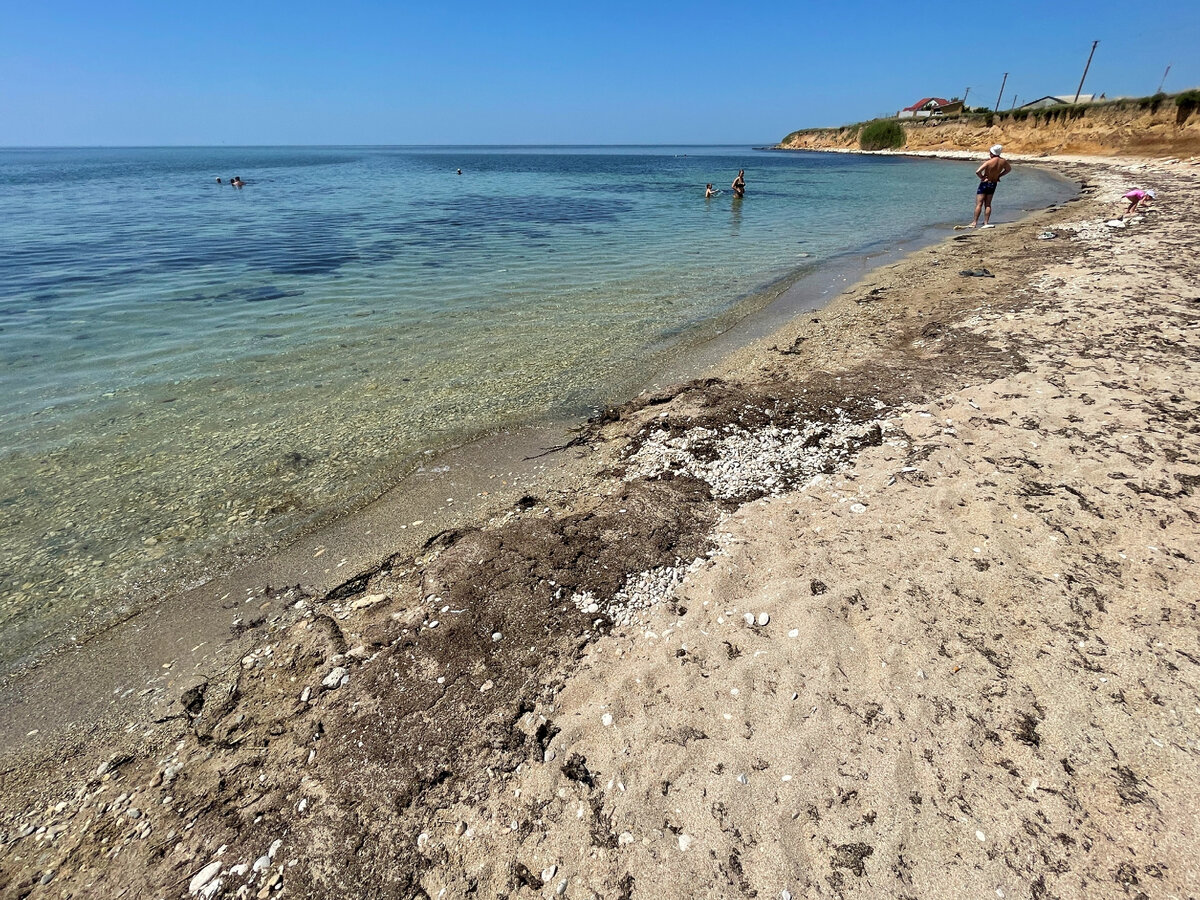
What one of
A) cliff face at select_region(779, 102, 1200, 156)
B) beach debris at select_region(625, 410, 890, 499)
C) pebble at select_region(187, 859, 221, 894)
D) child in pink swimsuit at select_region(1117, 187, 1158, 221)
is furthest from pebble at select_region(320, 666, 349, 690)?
cliff face at select_region(779, 102, 1200, 156)

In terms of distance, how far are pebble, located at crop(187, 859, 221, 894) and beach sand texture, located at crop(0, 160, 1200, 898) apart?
10mm

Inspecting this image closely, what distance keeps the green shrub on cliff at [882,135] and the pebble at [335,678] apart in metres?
130

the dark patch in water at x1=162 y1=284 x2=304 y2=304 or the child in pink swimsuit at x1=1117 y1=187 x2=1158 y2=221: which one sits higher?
the child in pink swimsuit at x1=1117 y1=187 x2=1158 y2=221

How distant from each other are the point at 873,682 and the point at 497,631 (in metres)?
2.98

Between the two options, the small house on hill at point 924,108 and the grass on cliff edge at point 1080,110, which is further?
the small house on hill at point 924,108

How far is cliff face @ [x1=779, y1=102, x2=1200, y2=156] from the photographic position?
1756 inches

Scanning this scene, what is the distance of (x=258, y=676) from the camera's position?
15.1 feet

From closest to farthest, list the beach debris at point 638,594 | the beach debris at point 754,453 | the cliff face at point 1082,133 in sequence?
the beach debris at point 638,594 < the beach debris at point 754,453 < the cliff face at point 1082,133

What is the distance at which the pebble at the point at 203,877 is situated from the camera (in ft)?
10.3

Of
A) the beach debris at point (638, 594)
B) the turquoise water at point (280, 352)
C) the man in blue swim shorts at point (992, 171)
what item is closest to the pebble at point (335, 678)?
the beach debris at point (638, 594)

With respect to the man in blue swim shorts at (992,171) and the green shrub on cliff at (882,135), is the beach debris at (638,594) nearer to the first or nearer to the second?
the man in blue swim shorts at (992,171)

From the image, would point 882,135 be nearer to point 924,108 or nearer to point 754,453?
point 924,108

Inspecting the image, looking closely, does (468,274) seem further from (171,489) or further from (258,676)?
(258,676)

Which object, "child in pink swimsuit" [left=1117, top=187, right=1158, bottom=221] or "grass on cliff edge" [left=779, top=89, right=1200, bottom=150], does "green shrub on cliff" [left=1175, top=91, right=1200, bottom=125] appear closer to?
"grass on cliff edge" [left=779, top=89, right=1200, bottom=150]
